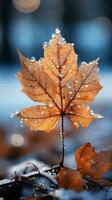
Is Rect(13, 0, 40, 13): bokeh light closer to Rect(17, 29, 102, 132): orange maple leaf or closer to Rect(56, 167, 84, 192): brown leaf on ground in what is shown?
Rect(17, 29, 102, 132): orange maple leaf

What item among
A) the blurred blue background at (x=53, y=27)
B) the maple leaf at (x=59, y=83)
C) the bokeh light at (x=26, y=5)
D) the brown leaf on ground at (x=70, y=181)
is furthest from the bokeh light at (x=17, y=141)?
the bokeh light at (x=26, y=5)

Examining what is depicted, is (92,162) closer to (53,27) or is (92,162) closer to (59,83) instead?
(59,83)

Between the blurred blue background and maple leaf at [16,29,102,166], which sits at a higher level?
the blurred blue background

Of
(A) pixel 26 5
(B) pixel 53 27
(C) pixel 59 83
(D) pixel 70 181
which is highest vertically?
(A) pixel 26 5

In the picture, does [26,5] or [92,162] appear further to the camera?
[26,5]

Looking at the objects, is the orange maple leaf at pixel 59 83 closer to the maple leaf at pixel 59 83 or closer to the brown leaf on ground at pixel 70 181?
the maple leaf at pixel 59 83

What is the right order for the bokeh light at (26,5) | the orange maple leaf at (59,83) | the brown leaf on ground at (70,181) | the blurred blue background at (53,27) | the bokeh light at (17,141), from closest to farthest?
the brown leaf on ground at (70,181), the orange maple leaf at (59,83), the bokeh light at (17,141), the blurred blue background at (53,27), the bokeh light at (26,5)

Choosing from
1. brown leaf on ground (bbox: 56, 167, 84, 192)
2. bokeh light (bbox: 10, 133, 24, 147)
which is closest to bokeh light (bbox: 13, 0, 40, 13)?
bokeh light (bbox: 10, 133, 24, 147)

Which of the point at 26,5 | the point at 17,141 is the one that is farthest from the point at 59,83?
the point at 26,5
